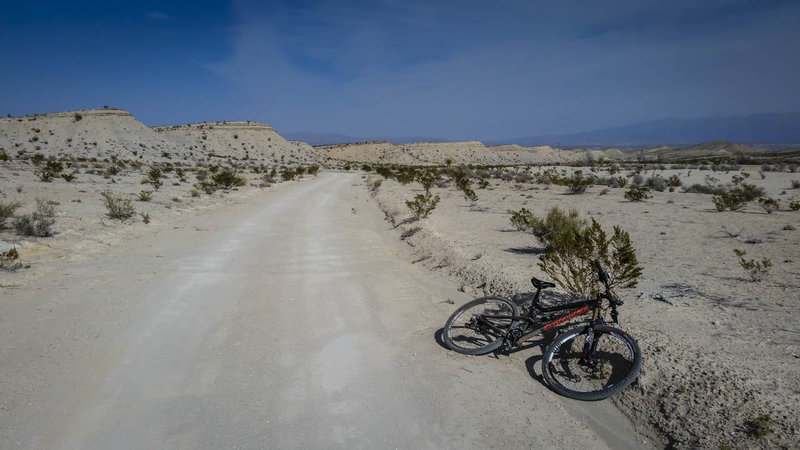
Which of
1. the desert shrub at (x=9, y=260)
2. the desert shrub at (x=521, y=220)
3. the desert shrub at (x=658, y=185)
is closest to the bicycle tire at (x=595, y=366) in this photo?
the desert shrub at (x=521, y=220)

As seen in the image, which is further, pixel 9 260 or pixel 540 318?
pixel 9 260

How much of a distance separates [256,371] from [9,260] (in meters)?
6.42

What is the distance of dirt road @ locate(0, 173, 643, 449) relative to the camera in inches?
134

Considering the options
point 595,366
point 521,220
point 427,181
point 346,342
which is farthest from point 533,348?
point 427,181

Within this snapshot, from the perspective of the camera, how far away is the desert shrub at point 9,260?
7152 mm

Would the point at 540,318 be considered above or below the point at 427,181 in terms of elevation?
below

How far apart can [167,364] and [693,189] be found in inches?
1059

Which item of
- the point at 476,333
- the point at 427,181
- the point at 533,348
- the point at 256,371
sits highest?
the point at 427,181

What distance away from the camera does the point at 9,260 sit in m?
7.24

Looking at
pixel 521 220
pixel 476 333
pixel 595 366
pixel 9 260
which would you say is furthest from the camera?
pixel 521 220

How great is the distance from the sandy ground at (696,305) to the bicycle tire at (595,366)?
0.20 meters

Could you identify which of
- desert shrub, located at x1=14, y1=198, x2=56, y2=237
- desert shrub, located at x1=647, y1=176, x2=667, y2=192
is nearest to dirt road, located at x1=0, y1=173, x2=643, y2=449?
desert shrub, located at x1=14, y1=198, x2=56, y2=237

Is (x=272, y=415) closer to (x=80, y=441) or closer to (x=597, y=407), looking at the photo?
(x=80, y=441)

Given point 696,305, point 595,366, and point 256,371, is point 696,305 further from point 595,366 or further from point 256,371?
point 256,371
